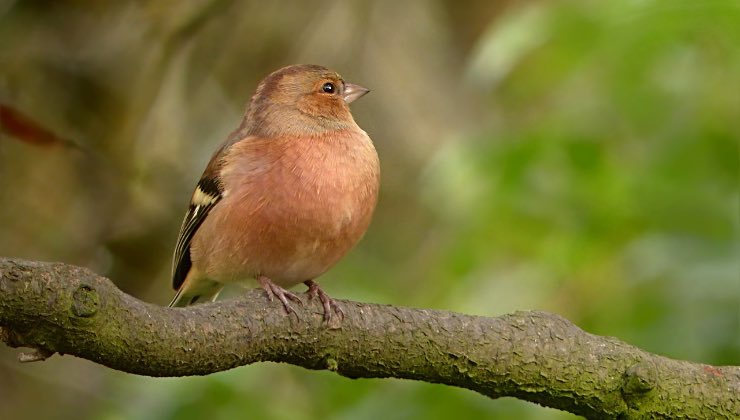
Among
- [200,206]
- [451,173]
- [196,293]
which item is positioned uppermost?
[451,173]

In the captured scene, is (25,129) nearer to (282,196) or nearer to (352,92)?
(282,196)

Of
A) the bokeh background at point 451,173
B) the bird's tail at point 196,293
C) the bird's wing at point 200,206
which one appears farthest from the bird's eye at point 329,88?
the bird's tail at point 196,293

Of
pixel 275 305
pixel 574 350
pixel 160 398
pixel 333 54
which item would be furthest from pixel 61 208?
pixel 574 350

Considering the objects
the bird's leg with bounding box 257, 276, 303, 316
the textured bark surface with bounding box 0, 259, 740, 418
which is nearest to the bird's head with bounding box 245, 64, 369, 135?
the bird's leg with bounding box 257, 276, 303, 316

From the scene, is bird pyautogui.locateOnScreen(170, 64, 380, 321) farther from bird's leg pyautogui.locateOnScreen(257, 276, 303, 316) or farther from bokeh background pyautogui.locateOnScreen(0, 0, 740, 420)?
bokeh background pyautogui.locateOnScreen(0, 0, 740, 420)

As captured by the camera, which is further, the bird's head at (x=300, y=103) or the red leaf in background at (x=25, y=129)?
the bird's head at (x=300, y=103)

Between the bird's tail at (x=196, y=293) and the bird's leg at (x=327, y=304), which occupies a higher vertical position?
the bird's tail at (x=196, y=293)

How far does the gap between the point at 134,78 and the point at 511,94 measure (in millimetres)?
2326

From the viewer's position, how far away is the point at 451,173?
5.64 metres

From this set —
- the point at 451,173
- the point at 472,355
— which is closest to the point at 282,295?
the point at 472,355

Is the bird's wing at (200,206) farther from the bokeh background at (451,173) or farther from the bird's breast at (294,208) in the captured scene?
the bokeh background at (451,173)

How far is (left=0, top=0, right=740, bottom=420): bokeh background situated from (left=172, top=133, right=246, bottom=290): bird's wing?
1.95 ft

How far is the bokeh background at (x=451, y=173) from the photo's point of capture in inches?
204

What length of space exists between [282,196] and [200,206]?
0.82m
